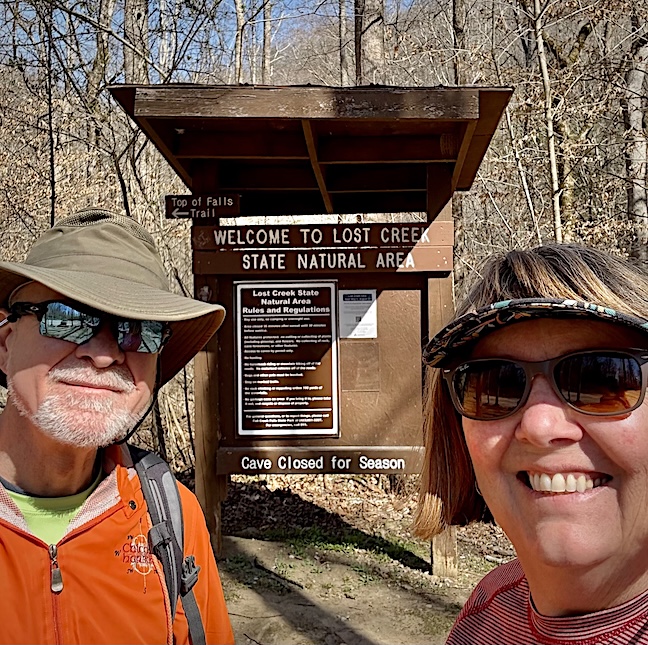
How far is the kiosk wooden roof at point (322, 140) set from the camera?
4074 mm

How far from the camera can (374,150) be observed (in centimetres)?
491

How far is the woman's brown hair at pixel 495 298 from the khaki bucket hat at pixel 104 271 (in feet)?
2.66

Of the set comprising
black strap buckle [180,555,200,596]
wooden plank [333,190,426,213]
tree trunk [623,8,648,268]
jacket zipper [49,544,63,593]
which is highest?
tree trunk [623,8,648,268]

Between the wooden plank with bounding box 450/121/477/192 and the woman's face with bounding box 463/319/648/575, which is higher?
the wooden plank with bounding box 450/121/477/192

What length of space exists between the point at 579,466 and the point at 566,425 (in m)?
0.07

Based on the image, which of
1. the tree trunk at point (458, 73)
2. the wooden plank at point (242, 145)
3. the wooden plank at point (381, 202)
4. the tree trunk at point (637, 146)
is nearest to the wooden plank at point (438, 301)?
the wooden plank at point (381, 202)

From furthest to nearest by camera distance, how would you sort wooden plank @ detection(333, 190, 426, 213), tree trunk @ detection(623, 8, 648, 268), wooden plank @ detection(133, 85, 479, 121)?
tree trunk @ detection(623, 8, 648, 268) < wooden plank @ detection(333, 190, 426, 213) < wooden plank @ detection(133, 85, 479, 121)

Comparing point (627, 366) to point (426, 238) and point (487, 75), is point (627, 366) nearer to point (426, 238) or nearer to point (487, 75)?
point (426, 238)

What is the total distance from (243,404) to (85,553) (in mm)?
3369

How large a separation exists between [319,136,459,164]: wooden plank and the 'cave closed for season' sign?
954mm

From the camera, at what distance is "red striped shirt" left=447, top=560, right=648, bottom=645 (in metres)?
1.21

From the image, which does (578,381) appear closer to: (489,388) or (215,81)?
(489,388)

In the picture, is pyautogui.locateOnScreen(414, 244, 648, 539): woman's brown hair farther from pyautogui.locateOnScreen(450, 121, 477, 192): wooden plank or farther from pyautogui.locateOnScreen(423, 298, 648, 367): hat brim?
pyautogui.locateOnScreen(450, 121, 477, 192): wooden plank

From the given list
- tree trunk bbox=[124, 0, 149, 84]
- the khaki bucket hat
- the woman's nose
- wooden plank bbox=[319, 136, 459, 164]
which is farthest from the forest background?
the woman's nose
